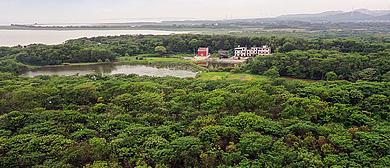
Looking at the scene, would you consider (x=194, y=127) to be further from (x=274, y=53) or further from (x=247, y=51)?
(x=247, y=51)

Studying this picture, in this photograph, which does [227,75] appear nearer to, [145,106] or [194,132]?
[145,106]

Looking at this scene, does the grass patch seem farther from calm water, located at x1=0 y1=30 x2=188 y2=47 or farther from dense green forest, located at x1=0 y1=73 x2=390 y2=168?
calm water, located at x1=0 y1=30 x2=188 y2=47

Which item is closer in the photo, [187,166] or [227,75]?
[187,166]

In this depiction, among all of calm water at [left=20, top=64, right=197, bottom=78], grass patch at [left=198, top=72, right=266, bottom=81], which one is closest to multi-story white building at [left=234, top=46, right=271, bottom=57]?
calm water at [left=20, top=64, right=197, bottom=78]

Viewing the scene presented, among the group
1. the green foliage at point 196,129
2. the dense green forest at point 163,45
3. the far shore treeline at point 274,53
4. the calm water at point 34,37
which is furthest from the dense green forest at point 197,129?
the calm water at point 34,37

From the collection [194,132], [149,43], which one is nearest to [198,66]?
[149,43]

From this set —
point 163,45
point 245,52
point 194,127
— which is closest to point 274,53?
point 245,52

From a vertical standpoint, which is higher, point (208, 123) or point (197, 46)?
point (197, 46)
